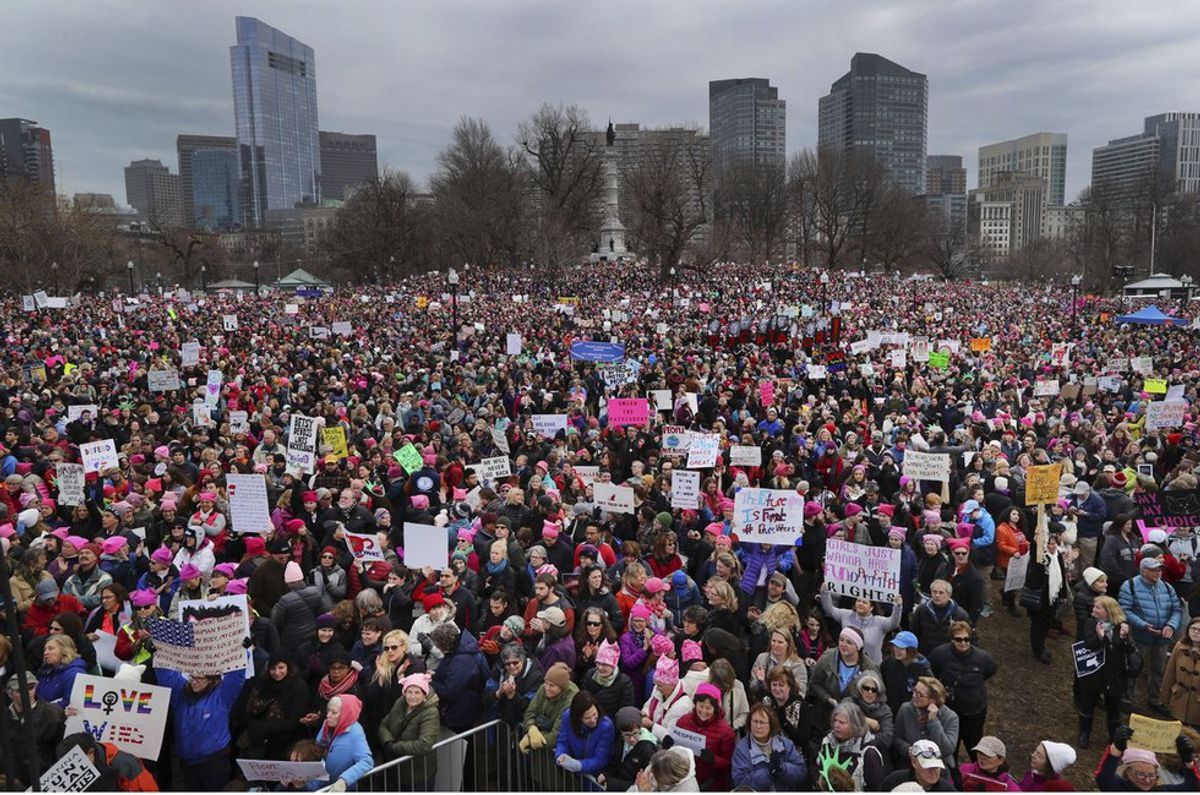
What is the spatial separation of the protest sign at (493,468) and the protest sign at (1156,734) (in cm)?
806

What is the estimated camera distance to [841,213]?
83875 millimetres

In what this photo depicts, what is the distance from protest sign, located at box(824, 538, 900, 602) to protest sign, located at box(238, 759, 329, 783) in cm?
445

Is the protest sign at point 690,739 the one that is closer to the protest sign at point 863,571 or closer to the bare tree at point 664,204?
the protest sign at point 863,571

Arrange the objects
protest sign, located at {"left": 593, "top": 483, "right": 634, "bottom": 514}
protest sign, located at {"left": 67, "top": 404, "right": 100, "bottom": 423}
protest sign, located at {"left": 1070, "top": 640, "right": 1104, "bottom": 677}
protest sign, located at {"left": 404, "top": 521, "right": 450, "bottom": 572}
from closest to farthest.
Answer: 1. protest sign, located at {"left": 1070, "top": 640, "right": 1104, "bottom": 677}
2. protest sign, located at {"left": 404, "top": 521, "right": 450, "bottom": 572}
3. protest sign, located at {"left": 593, "top": 483, "right": 634, "bottom": 514}
4. protest sign, located at {"left": 67, "top": 404, "right": 100, "bottom": 423}

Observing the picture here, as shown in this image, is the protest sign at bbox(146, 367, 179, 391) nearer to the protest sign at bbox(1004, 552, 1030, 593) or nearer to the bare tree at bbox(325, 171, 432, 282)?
the protest sign at bbox(1004, 552, 1030, 593)

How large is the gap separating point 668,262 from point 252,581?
174 ft

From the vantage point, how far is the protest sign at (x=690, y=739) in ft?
17.0

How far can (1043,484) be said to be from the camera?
8992 millimetres

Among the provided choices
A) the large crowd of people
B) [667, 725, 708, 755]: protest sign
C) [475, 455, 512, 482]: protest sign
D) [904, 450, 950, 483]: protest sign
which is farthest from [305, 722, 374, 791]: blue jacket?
[904, 450, 950, 483]: protest sign

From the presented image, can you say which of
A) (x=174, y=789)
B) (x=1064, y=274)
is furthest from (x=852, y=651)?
(x=1064, y=274)

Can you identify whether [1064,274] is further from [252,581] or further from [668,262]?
[252,581]

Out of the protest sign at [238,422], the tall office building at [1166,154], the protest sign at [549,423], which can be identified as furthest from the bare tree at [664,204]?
the tall office building at [1166,154]

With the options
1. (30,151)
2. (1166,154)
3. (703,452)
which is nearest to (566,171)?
(30,151)

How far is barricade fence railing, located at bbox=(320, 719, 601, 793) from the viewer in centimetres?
526
